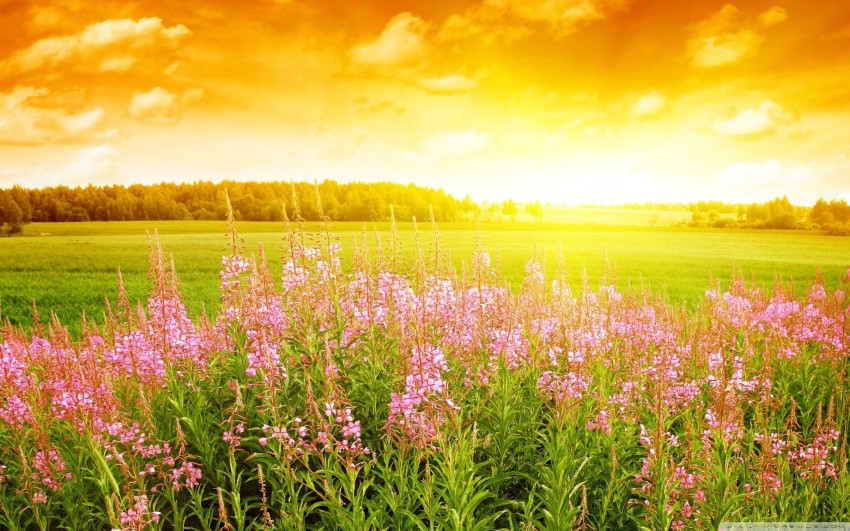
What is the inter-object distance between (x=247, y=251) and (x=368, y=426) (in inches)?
498

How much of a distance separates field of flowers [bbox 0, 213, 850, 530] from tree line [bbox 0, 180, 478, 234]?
34.7 feet

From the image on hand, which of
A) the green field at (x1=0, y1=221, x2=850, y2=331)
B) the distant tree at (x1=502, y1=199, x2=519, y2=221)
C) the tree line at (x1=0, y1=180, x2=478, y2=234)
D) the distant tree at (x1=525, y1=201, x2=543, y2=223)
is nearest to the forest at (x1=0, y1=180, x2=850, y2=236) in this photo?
the tree line at (x1=0, y1=180, x2=478, y2=234)

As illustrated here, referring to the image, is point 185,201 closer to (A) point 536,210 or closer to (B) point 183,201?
(B) point 183,201

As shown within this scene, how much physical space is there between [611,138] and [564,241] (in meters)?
18.1

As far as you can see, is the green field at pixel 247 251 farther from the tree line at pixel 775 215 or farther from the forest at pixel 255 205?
the tree line at pixel 775 215

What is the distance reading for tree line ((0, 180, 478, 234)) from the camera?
22.9 metres

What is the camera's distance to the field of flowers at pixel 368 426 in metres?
3.55

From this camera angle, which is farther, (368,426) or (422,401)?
(368,426)

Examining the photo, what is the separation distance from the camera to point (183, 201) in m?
34.0

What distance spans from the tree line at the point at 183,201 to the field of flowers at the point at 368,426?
1057 centimetres

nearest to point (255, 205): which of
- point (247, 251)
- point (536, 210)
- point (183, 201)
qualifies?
point (183, 201)

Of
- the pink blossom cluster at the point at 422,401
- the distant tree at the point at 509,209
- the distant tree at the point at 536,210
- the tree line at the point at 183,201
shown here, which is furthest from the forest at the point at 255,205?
the distant tree at the point at 536,210

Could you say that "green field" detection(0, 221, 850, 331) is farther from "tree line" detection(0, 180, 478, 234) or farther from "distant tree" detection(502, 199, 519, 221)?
"distant tree" detection(502, 199, 519, 221)

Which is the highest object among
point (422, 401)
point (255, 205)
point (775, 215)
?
point (255, 205)
